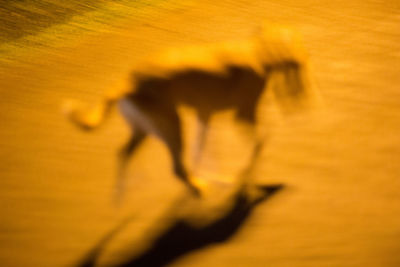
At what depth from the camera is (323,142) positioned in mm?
1795

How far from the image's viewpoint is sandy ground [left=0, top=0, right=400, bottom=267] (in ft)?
4.84

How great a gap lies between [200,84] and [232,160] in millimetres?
637

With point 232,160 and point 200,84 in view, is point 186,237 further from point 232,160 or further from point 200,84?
point 200,84

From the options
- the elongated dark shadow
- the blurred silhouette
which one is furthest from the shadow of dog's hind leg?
the elongated dark shadow

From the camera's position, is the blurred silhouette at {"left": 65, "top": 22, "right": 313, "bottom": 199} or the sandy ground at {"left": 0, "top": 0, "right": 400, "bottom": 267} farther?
the sandy ground at {"left": 0, "top": 0, "right": 400, "bottom": 267}

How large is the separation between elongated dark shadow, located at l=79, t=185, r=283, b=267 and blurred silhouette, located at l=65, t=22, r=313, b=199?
1.03ft

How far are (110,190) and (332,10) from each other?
2247 mm

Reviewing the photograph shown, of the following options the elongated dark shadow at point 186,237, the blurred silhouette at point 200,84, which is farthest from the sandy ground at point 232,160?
the blurred silhouette at point 200,84

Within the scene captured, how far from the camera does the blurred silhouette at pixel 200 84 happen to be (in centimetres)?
121

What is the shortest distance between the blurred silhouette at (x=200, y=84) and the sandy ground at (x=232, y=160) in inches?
15.6

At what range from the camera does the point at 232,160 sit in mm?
1782

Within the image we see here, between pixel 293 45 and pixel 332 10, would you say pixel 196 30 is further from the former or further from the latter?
pixel 293 45

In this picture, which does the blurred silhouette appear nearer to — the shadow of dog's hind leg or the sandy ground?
the shadow of dog's hind leg

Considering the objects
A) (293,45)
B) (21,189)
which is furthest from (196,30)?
(21,189)
